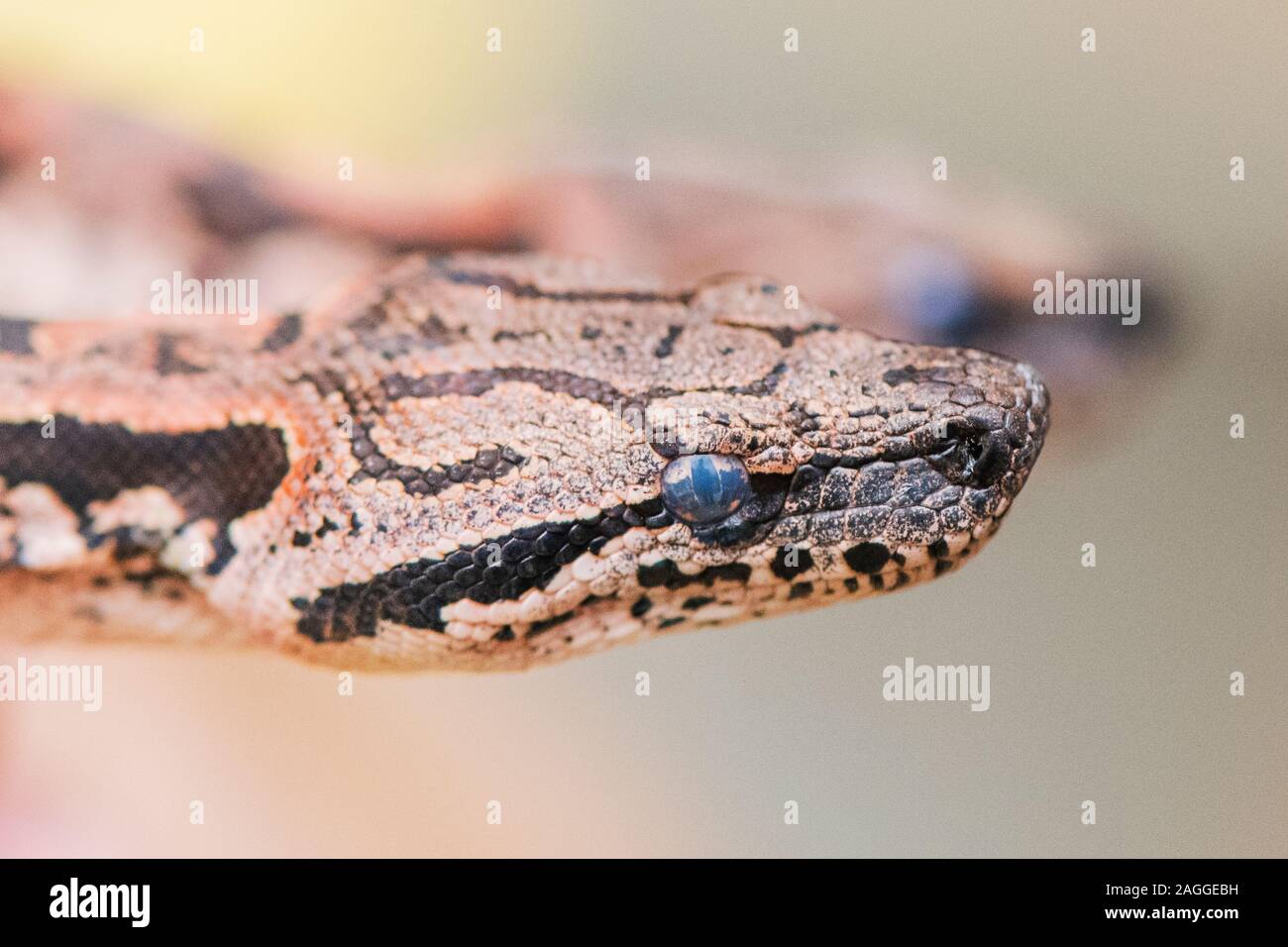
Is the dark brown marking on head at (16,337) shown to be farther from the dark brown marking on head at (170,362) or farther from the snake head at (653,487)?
the snake head at (653,487)

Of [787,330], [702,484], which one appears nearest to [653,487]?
[702,484]

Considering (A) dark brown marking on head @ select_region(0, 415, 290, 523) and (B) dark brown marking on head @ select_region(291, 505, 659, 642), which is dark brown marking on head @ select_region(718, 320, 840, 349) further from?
(A) dark brown marking on head @ select_region(0, 415, 290, 523)

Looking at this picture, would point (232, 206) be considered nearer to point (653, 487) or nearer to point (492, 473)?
point (492, 473)

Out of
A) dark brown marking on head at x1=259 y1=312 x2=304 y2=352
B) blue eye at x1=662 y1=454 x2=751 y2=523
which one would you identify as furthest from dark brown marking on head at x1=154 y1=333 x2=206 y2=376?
blue eye at x1=662 y1=454 x2=751 y2=523

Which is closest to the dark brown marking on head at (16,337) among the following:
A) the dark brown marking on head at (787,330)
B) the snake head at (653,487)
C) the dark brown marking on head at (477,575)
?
the snake head at (653,487)
